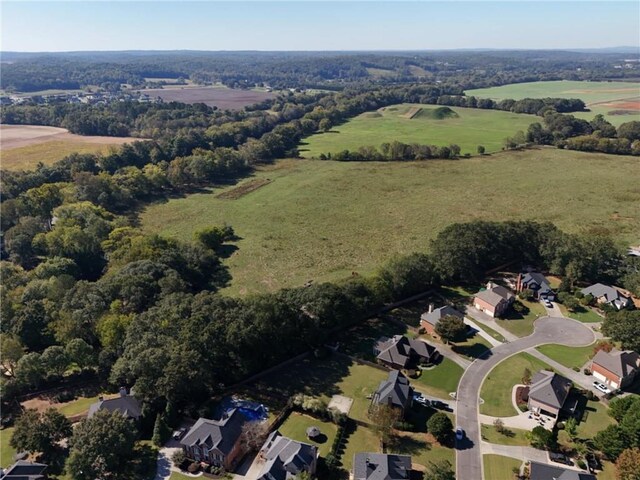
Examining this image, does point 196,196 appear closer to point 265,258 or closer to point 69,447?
point 265,258

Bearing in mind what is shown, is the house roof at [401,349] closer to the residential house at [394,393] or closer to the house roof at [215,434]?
the residential house at [394,393]

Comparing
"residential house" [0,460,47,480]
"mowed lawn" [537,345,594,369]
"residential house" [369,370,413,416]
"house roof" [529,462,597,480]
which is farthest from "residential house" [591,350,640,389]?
"residential house" [0,460,47,480]

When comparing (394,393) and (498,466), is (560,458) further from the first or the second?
(394,393)

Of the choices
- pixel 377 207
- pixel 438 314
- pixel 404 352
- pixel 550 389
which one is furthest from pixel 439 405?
pixel 377 207

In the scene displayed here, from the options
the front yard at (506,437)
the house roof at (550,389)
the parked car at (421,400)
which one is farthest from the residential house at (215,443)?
the house roof at (550,389)

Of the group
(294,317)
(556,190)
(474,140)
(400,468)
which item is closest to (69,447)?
(294,317)
